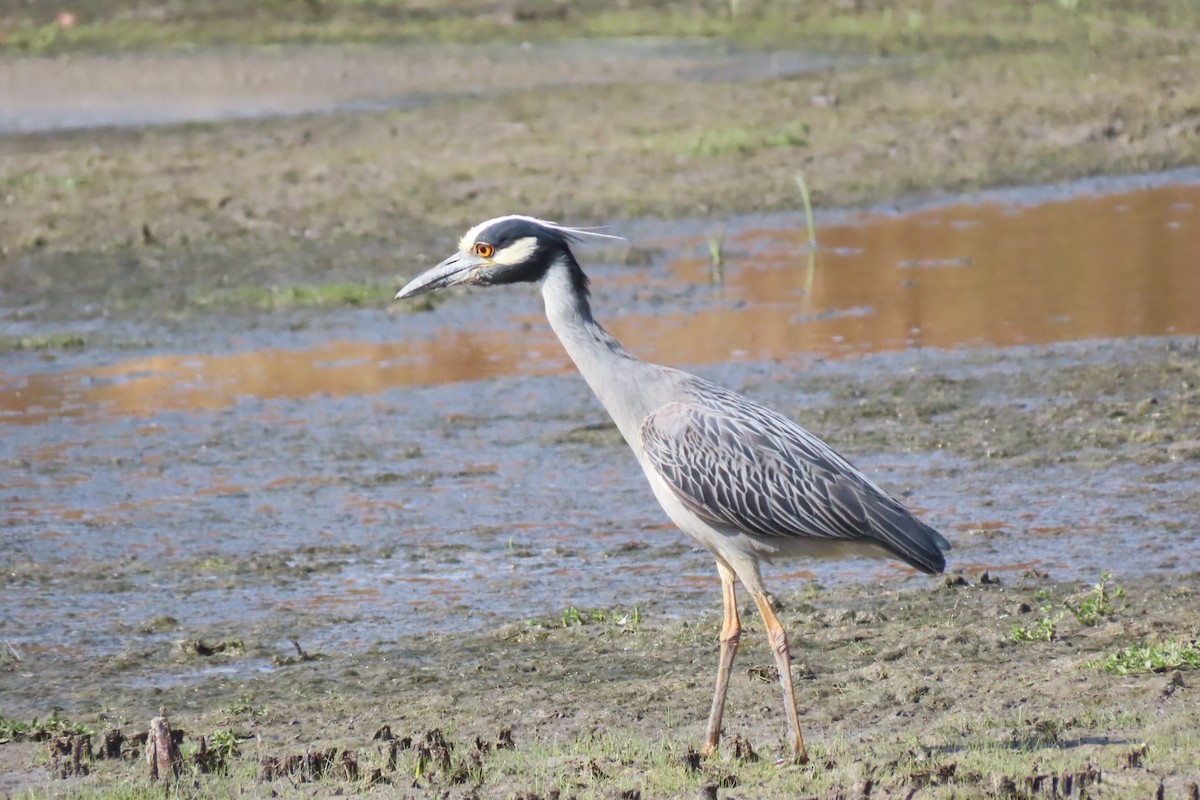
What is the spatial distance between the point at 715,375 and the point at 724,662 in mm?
5674

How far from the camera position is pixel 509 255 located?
625 centimetres

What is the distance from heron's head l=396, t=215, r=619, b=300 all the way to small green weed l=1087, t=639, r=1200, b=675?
7.18 feet

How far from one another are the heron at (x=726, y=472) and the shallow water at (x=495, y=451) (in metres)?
1.54

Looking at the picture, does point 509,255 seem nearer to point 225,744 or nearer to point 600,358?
point 600,358

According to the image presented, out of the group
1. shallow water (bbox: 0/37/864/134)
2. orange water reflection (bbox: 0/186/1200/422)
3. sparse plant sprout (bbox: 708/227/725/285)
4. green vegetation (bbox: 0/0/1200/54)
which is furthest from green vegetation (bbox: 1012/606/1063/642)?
green vegetation (bbox: 0/0/1200/54)

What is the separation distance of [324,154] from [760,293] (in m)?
7.02

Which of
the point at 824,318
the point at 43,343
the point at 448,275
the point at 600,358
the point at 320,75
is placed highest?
the point at 320,75

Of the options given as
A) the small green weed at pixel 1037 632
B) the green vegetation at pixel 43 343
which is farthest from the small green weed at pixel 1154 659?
the green vegetation at pixel 43 343

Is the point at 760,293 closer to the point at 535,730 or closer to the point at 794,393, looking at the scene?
the point at 794,393

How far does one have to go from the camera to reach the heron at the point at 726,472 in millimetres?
5738

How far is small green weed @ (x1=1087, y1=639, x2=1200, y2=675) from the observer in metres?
5.93

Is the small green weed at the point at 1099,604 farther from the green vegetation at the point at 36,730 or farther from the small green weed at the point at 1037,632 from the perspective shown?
the green vegetation at the point at 36,730

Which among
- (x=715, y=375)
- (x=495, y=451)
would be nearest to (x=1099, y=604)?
(x=495, y=451)

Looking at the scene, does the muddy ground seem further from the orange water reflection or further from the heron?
the orange water reflection
